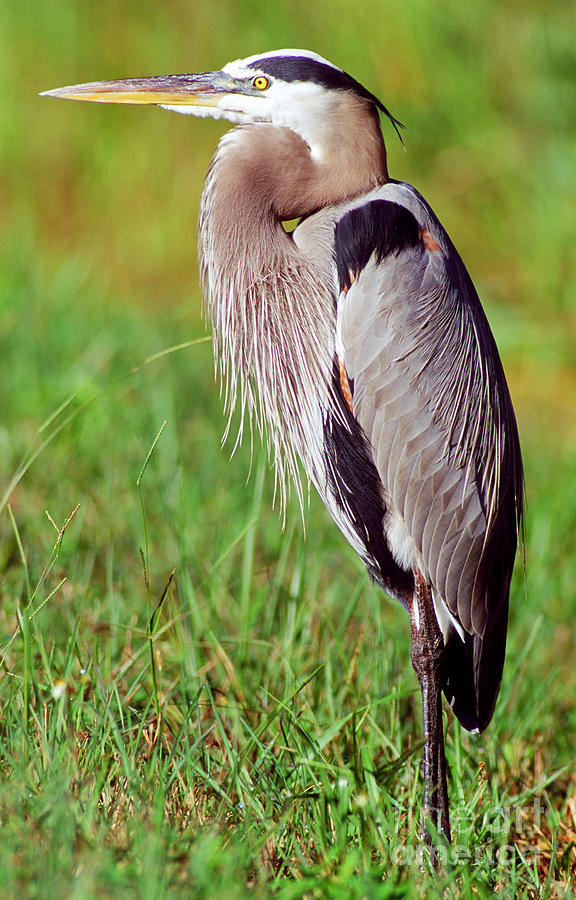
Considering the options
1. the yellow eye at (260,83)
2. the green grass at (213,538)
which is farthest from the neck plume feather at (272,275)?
the green grass at (213,538)

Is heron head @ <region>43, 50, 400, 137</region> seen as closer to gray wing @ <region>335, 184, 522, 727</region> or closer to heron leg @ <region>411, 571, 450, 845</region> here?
gray wing @ <region>335, 184, 522, 727</region>

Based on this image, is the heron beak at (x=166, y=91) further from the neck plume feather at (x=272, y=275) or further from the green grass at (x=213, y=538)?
the green grass at (x=213, y=538)

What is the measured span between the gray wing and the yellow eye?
0.39 m

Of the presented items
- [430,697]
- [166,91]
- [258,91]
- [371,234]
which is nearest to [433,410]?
[371,234]

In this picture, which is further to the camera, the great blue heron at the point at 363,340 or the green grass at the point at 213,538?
the great blue heron at the point at 363,340

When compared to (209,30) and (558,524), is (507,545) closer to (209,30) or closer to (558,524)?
(558,524)

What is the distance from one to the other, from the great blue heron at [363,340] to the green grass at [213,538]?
0.71 ft

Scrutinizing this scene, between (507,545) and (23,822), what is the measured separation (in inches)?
57.9

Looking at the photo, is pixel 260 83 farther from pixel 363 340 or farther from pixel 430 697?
pixel 430 697

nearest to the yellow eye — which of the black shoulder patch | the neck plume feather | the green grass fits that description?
the neck plume feather

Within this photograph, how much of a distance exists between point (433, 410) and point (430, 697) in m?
0.70

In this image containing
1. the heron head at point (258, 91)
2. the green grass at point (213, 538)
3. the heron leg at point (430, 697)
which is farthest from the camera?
the heron head at point (258, 91)

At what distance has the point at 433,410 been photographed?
266 cm

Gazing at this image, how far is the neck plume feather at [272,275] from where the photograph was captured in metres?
2.58
